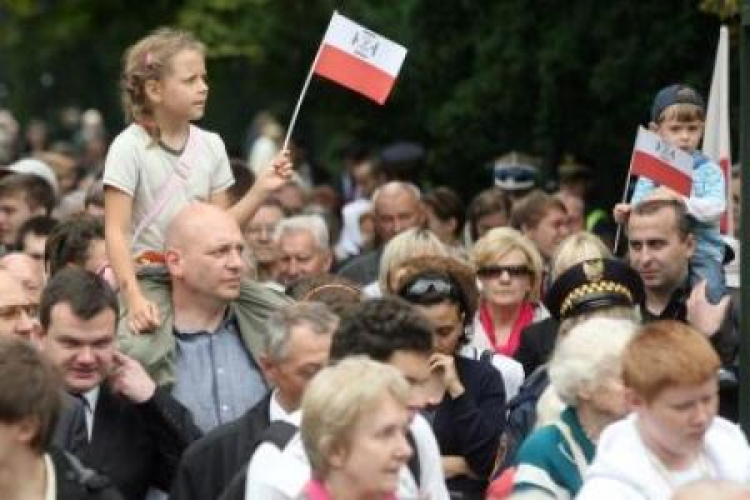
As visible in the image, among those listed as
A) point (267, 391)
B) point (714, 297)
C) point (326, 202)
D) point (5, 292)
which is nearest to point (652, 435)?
point (267, 391)

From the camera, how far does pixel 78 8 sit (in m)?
38.0

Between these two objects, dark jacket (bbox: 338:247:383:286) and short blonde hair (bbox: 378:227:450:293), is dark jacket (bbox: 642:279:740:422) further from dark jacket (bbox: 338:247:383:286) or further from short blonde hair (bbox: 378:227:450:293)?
dark jacket (bbox: 338:247:383:286)

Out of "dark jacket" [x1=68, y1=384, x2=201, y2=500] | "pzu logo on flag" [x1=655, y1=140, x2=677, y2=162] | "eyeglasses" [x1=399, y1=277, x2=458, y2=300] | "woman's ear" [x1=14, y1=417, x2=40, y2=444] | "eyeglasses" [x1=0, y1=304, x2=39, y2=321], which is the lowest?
"dark jacket" [x1=68, y1=384, x2=201, y2=500]

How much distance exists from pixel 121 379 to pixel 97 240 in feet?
8.10

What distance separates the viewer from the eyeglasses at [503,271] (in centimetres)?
1392

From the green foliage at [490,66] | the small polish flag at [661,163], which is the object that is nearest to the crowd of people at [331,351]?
the small polish flag at [661,163]

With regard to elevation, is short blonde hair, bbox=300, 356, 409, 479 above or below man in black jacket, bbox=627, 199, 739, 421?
below

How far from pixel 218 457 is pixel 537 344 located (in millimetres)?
2900

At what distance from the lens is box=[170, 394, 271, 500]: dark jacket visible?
395 inches

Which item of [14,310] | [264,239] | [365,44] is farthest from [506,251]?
[264,239]

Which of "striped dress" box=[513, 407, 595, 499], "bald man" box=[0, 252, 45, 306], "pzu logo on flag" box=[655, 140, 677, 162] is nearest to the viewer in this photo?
"striped dress" box=[513, 407, 595, 499]

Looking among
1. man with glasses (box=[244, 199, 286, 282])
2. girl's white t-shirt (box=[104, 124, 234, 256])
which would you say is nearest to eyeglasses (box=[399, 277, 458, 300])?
girl's white t-shirt (box=[104, 124, 234, 256])

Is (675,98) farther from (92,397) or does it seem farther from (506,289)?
(92,397)

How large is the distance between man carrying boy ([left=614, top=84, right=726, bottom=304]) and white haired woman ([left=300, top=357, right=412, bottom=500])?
5.05 meters
